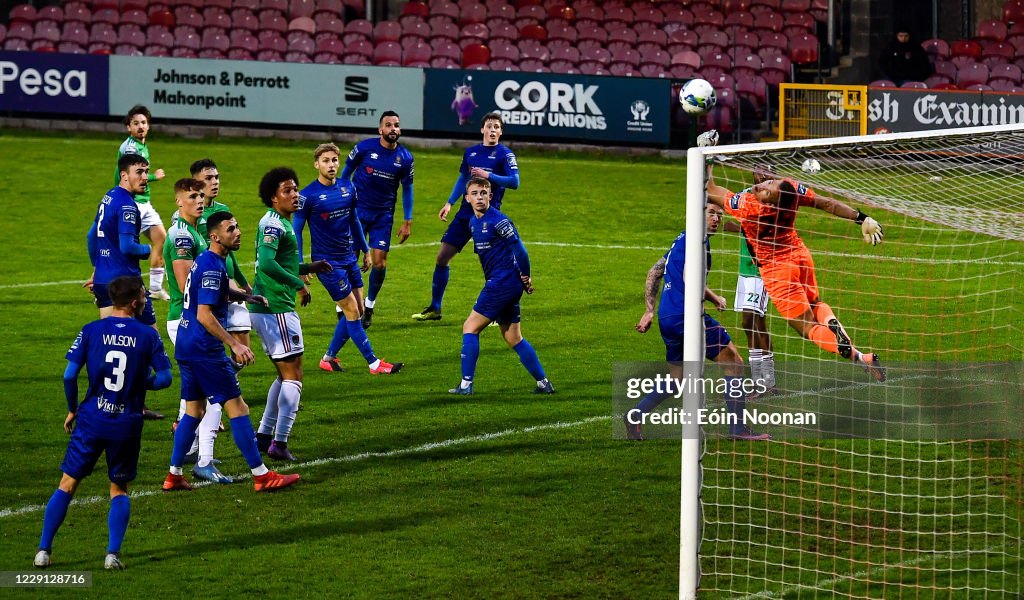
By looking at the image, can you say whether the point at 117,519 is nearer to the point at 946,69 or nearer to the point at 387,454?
the point at 387,454

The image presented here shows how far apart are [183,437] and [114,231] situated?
2.87 meters

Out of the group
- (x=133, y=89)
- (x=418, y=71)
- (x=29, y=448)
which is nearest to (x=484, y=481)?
(x=29, y=448)

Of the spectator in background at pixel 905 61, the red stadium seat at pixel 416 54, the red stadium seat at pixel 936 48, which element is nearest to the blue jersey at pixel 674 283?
the spectator in background at pixel 905 61

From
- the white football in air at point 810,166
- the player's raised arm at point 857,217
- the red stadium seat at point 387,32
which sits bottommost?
the player's raised arm at point 857,217

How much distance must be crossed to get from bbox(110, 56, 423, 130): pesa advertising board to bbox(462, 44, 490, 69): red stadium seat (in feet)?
6.72

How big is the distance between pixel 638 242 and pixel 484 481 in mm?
10211

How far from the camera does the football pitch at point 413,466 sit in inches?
311

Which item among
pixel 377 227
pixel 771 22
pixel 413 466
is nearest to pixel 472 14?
pixel 771 22

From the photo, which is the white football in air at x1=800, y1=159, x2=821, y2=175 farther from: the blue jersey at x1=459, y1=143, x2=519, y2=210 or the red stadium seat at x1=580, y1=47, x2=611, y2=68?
→ the red stadium seat at x1=580, y1=47, x2=611, y2=68

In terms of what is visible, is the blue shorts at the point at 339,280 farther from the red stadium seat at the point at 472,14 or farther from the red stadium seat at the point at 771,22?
the red stadium seat at the point at 771,22

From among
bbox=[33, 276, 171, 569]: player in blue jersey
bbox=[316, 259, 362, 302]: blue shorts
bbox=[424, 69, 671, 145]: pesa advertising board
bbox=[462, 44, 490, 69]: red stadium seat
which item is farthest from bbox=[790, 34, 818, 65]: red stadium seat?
bbox=[33, 276, 171, 569]: player in blue jersey

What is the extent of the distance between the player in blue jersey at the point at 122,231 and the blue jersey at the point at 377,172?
12.4 ft

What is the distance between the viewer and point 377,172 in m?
14.9

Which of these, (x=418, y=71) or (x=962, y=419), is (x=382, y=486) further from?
(x=418, y=71)
